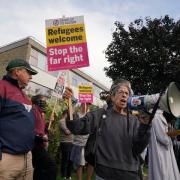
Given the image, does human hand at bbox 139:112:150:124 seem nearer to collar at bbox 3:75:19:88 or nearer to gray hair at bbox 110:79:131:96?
gray hair at bbox 110:79:131:96

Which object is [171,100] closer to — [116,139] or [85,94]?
[116,139]

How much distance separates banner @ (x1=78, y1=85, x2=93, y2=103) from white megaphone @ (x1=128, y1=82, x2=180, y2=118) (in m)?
6.17

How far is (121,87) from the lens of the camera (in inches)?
162

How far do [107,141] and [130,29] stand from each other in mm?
18743

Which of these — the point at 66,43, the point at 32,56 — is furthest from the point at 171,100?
the point at 32,56

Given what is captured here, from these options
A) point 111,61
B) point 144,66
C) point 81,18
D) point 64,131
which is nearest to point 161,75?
point 144,66

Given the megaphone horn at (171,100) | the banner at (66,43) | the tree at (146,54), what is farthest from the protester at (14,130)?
the tree at (146,54)

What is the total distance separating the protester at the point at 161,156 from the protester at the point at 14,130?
171 cm

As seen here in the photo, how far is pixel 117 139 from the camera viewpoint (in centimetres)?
385

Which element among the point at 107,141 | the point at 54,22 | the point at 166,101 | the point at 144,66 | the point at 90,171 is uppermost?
the point at 144,66

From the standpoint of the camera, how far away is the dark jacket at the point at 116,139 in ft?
12.4

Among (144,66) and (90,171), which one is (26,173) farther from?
(144,66)

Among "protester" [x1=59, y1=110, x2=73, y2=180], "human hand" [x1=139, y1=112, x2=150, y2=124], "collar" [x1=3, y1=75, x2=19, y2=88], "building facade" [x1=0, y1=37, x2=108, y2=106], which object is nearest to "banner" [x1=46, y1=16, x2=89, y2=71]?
"collar" [x1=3, y1=75, x2=19, y2=88]

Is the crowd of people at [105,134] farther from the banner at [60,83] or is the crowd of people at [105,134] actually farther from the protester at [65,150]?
the protester at [65,150]
